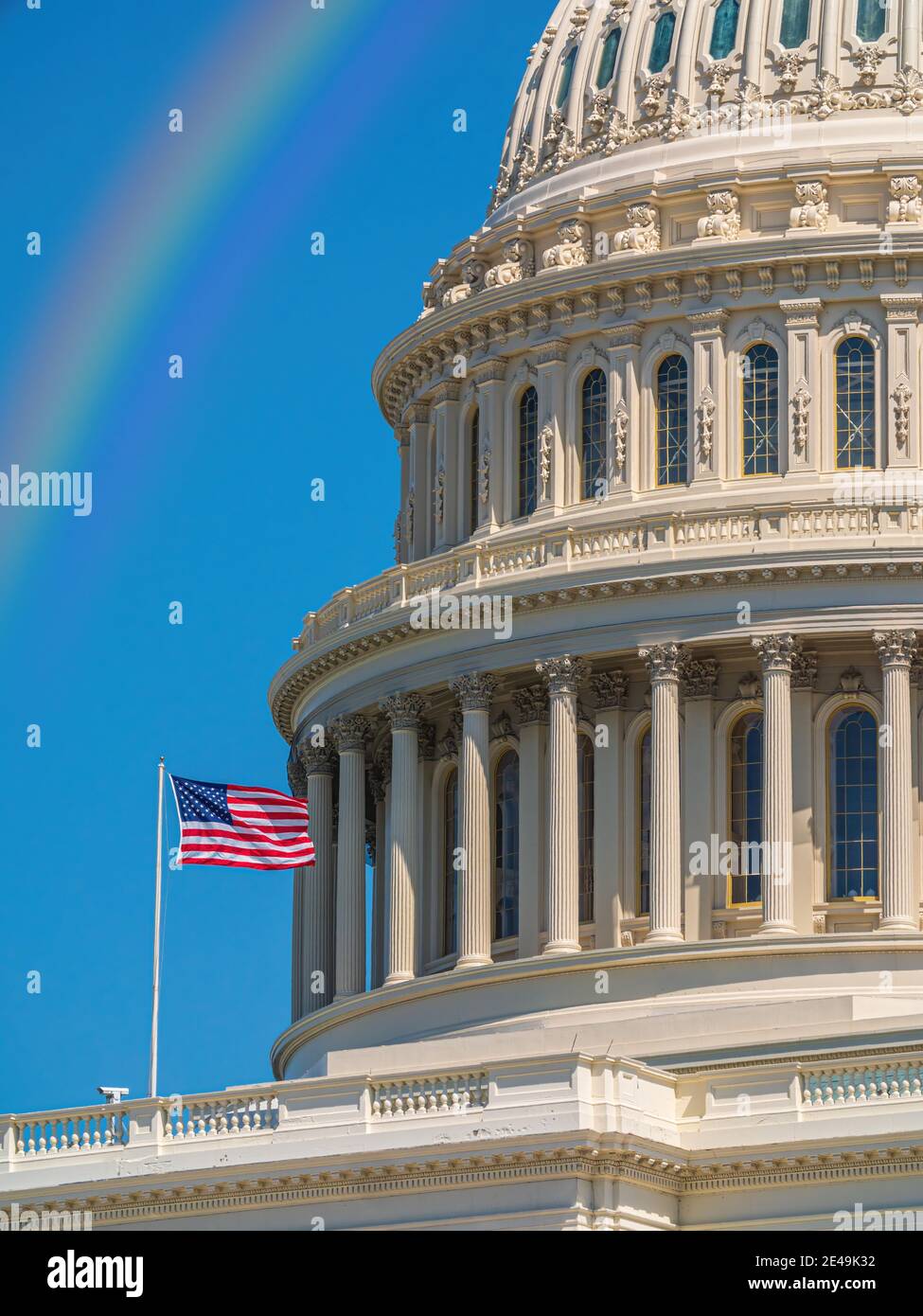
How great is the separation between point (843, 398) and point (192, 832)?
57.0 feet

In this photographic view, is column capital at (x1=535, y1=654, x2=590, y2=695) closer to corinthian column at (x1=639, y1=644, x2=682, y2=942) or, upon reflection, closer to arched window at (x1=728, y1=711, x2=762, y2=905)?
corinthian column at (x1=639, y1=644, x2=682, y2=942)

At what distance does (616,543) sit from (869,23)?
14.2 metres

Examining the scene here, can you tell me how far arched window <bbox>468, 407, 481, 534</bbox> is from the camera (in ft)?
282

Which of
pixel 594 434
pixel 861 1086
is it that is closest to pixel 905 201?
pixel 594 434

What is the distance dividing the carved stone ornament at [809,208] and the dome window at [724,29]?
16.3ft

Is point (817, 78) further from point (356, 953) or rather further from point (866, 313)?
point (356, 953)

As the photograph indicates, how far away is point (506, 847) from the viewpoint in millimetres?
81312

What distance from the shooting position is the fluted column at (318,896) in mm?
84562

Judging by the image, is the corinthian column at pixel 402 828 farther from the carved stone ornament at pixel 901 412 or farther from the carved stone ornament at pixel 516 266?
the carved stone ornament at pixel 901 412

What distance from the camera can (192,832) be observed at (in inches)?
2928

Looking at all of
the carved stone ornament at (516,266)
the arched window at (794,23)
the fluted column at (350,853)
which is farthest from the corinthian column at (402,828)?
the arched window at (794,23)
